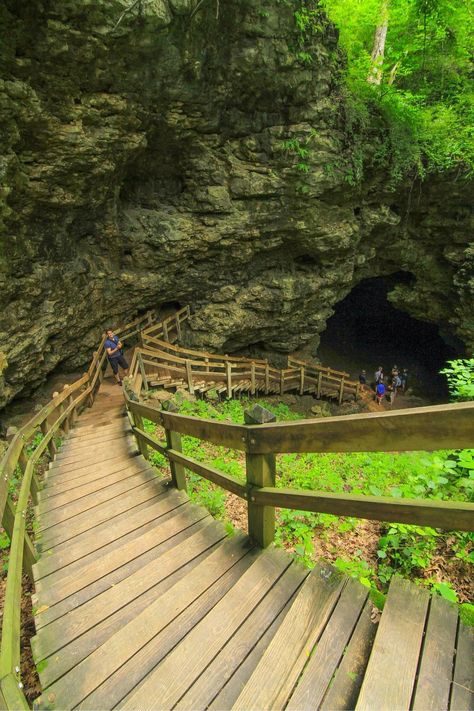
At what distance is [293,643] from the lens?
5.75 feet

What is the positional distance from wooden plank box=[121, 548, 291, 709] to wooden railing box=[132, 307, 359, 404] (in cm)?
776

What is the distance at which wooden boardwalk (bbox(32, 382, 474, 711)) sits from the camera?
59.7 inches

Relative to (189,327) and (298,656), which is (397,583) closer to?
(298,656)

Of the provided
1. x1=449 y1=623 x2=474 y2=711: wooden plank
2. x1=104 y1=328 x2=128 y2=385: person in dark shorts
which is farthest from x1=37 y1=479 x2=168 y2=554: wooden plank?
x1=104 y1=328 x2=128 y2=385: person in dark shorts

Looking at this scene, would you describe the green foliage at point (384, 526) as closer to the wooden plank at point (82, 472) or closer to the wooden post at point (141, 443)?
the wooden post at point (141, 443)

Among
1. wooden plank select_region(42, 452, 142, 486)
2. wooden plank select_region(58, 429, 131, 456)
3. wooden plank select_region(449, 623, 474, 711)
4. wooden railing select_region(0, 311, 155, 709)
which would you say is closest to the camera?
wooden plank select_region(449, 623, 474, 711)

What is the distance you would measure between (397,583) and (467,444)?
42.5 inches

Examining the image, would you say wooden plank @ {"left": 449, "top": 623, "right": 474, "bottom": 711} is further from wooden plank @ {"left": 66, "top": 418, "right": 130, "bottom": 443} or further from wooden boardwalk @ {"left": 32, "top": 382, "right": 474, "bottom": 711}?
wooden plank @ {"left": 66, "top": 418, "right": 130, "bottom": 443}

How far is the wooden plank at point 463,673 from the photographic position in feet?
4.42

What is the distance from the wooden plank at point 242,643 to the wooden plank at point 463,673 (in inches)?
36.3

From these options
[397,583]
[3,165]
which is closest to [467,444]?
[397,583]

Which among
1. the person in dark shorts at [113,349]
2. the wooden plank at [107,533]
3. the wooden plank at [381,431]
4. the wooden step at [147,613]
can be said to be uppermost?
the wooden plank at [381,431]

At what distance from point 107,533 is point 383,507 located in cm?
288

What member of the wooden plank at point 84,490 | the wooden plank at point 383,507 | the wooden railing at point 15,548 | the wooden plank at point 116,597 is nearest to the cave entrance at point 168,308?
the wooden railing at point 15,548
